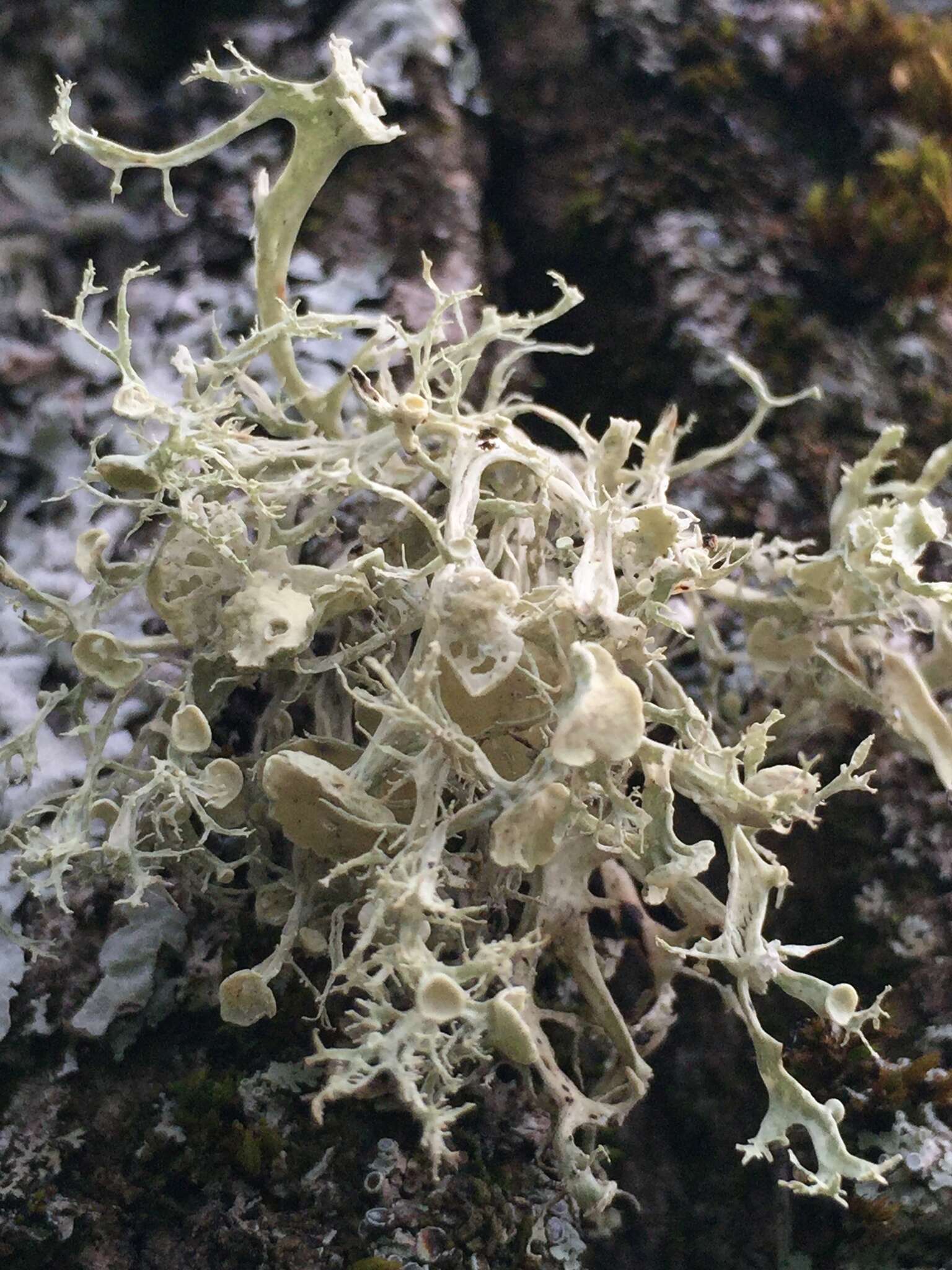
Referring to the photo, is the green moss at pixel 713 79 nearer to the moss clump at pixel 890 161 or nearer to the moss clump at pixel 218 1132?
the moss clump at pixel 890 161

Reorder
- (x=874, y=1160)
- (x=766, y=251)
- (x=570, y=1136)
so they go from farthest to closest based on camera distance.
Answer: (x=766, y=251)
(x=874, y=1160)
(x=570, y=1136)

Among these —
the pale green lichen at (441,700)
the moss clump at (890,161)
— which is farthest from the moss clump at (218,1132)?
the moss clump at (890,161)

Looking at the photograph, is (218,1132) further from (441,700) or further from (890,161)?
(890,161)

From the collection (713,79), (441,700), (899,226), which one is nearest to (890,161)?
(899,226)

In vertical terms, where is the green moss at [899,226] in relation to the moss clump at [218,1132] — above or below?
above

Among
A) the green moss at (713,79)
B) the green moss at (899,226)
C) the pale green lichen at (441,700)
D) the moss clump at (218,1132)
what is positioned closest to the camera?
the pale green lichen at (441,700)

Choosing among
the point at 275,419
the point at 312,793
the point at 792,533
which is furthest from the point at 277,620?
the point at 792,533

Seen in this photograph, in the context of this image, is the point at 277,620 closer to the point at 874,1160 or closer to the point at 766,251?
the point at 874,1160

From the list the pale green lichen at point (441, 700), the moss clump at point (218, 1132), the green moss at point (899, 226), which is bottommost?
the moss clump at point (218, 1132)
